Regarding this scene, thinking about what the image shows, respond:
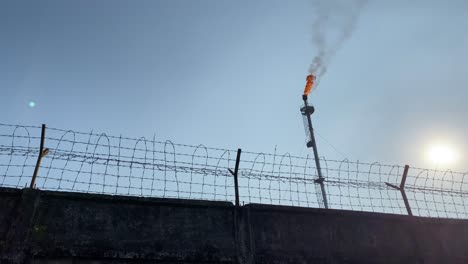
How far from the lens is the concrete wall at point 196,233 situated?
4.38 meters

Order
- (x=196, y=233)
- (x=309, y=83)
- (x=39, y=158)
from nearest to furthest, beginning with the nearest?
(x=39, y=158) → (x=196, y=233) → (x=309, y=83)

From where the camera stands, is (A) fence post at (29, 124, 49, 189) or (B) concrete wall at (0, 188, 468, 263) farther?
(A) fence post at (29, 124, 49, 189)

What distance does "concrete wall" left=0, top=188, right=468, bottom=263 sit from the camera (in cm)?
438

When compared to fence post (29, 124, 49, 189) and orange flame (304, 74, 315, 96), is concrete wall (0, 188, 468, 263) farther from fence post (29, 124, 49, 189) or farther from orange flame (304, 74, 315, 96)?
orange flame (304, 74, 315, 96)

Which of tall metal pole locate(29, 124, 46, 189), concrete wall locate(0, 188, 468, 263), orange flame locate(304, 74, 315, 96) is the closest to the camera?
concrete wall locate(0, 188, 468, 263)

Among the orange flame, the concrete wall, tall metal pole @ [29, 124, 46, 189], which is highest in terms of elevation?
the orange flame

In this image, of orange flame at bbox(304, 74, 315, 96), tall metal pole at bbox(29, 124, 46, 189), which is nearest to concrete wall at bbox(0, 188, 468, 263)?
tall metal pole at bbox(29, 124, 46, 189)

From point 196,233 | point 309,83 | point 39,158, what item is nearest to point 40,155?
point 39,158

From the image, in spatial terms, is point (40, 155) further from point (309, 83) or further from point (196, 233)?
point (309, 83)

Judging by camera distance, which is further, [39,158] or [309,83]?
[309,83]

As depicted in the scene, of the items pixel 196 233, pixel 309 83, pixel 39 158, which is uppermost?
pixel 309 83

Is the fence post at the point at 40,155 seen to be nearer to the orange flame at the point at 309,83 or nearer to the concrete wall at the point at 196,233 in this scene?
the concrete wall at the point at 196,233

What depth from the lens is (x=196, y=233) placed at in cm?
493

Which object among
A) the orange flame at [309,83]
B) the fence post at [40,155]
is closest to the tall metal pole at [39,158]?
the fence post at [40,155]
